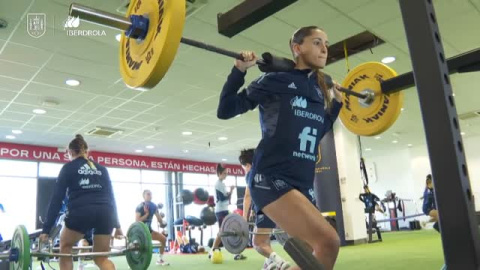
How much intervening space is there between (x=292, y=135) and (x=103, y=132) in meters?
8.16

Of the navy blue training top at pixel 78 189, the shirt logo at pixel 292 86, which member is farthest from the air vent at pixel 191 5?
the shirt logo at pixel 292 86

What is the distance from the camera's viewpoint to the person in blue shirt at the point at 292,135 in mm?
1422

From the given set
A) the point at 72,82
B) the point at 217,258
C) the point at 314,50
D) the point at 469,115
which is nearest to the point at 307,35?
the point at 314,50

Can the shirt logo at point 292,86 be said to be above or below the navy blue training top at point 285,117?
above

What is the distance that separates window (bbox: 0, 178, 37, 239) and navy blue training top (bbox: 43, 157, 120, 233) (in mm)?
7507

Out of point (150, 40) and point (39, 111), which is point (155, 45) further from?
point (39, 111)

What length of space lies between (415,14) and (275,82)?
750 millimetres

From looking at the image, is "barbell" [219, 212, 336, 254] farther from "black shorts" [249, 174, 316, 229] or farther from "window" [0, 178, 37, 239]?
"window" [0, 178, 37, 239]

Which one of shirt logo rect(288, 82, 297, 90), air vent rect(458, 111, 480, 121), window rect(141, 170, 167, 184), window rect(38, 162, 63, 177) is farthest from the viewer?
window rect(141, 170, 167, 184)

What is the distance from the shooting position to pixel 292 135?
158 centimetres

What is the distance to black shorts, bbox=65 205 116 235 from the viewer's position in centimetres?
293

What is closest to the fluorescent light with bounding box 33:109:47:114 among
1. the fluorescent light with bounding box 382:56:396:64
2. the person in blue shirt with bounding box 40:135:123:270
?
the person in blue shirt with bounding box 40:135:123:270

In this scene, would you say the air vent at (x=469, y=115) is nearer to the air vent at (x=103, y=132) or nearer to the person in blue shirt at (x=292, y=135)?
the air vent at (x=103, y=132)

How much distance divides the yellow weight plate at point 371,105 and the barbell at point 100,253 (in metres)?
1.95
